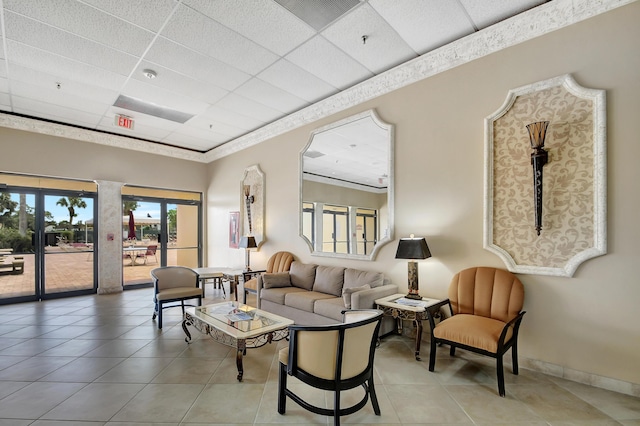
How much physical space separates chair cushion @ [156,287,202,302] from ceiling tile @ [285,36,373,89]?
350cm

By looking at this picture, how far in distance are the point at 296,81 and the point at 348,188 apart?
1.72 metres

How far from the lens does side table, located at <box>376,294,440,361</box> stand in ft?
10.4

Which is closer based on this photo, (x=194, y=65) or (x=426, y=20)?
(x=426, y=20)

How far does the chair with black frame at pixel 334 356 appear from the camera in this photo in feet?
6.57

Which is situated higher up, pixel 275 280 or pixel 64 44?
pixel 64 44

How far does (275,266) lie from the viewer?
555 centimetres

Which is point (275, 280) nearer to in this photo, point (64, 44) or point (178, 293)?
point (178, 293)

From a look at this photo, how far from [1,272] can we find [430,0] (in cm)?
785

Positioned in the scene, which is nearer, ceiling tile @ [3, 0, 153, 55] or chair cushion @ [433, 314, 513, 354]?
chair cushion @ [433, 314, 513, 354]

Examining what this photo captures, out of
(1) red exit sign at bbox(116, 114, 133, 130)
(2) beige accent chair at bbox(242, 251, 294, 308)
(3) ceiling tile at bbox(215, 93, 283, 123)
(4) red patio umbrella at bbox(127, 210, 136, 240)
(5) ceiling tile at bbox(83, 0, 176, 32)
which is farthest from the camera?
(4) red patio umbrella at bbox(127, 210, 136, 240)

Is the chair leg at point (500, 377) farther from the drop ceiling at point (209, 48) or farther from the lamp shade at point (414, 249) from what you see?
the drop ceiling at point (209, 48)

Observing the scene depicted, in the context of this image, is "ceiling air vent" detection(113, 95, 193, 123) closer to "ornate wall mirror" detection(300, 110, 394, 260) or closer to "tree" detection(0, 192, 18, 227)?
"ornate wall mirror" detection(300, 110, 394, 260)

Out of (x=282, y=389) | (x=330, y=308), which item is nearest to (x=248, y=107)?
(x=330, y=308)

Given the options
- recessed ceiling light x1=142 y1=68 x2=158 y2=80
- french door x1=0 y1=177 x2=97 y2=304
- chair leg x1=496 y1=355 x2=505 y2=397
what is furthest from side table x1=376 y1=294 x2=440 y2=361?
french door x1=0 y1=177 x2=97 y2=304
